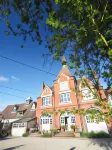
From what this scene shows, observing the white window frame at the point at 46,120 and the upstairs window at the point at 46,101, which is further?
the upstairs window at the point at 46,101

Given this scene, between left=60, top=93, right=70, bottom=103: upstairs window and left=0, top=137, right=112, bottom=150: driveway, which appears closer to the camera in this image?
left=0, top=137, right=112, bottom=150: driveway

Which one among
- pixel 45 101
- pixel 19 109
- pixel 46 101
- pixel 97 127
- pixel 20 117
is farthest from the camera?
pixel 19 109

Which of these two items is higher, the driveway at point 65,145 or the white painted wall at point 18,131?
the white painted wall at point 18,131

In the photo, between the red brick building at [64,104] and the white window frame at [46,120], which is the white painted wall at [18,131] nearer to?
the red brick building at [64,104]

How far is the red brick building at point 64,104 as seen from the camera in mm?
20266

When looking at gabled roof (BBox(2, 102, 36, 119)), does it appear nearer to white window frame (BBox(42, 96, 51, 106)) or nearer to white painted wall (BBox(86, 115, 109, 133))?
white window frame (BBox(42, 96, 51, 106))

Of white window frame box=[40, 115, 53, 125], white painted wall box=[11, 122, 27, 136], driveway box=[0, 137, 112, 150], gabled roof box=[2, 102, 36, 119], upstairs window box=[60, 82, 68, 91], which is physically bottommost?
driveway box=[0, 137, 112, 150]

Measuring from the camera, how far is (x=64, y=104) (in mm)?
22969

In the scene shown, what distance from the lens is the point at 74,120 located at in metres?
21.4

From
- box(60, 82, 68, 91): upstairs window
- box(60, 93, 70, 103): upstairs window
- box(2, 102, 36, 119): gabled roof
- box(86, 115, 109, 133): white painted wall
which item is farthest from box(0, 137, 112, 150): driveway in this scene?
box(2, 102, 36, 119): gabled roof

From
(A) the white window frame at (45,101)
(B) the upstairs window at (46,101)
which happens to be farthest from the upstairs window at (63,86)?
(B) the upstairs window at (46,101)

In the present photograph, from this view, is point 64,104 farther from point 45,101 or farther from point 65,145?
point 65,145

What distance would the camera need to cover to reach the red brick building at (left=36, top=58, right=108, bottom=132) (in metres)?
20.3

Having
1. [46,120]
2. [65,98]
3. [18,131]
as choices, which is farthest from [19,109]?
[65,98]
